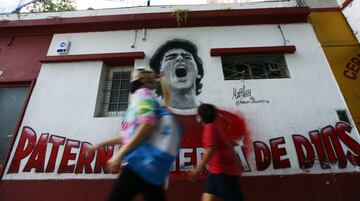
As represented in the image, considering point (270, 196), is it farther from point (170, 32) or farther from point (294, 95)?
point (170, 32)

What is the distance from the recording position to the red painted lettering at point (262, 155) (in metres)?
4.04

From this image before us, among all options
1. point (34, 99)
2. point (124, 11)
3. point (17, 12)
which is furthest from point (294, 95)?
point (17, 12)

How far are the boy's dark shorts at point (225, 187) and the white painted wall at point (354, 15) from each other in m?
5.14

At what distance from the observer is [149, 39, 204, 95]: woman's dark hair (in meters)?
5.01

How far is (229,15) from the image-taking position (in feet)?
17.9

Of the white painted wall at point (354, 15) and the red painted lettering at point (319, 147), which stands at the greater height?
the white painted wall at point (354, 15)

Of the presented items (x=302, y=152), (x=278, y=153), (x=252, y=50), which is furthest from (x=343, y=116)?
(x=252, y=50)

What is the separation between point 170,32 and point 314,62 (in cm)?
336

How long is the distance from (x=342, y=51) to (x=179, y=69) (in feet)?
12.3

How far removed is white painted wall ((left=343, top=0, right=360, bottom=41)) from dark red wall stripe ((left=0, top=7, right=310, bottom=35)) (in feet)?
3.52

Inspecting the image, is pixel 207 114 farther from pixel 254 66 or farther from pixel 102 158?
pixel 254 66

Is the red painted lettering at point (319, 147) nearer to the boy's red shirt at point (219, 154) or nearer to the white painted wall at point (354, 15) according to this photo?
the boy's red shirt at point (219, 154)

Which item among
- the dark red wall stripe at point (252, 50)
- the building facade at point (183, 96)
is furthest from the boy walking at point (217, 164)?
the dark red wall stripe at point (252, 50)
